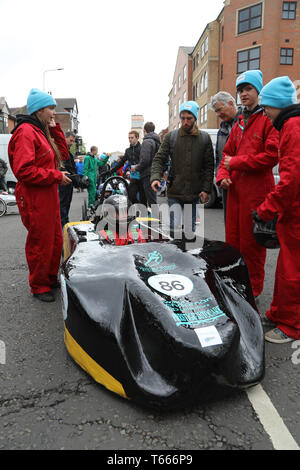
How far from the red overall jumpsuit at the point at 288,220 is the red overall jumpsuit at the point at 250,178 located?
1.49 feet

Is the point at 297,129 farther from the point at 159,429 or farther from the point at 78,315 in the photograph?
the point at 159,429

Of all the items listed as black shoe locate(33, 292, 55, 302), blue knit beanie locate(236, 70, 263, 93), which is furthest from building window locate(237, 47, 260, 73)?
black shoe locate(33, 292, 55, 302)

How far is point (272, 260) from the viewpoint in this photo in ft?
16.8

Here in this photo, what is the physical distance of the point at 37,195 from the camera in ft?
11.5

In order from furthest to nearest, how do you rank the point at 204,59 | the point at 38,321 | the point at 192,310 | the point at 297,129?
the point at 204,59 < the point at 38,321 < the point at 297,129 < the point at 192,310

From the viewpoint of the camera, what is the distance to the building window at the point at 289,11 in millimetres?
26594

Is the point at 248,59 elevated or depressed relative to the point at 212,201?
elevated

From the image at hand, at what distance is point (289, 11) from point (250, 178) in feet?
97.1

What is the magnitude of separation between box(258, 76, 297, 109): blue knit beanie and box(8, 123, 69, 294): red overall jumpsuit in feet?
6.47

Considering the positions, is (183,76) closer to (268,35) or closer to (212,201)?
(268,35)

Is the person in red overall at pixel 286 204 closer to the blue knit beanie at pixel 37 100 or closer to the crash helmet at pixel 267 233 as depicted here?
the crash helmet at pixel 267 233

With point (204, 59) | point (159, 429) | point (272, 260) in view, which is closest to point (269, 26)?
point (204, 59)

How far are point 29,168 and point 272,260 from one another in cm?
344

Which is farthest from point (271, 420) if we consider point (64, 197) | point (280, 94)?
point (64, 197)
